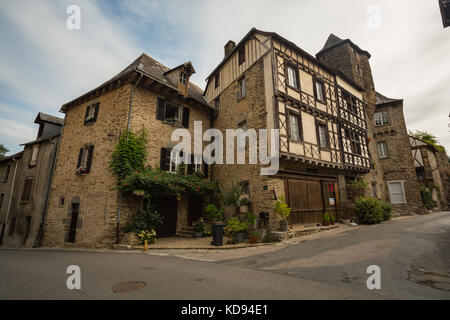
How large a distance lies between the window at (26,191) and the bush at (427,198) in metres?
28.4

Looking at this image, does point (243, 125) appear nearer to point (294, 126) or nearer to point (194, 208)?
point (294, 126)

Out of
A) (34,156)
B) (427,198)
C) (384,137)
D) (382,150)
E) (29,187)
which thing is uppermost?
(384,137)

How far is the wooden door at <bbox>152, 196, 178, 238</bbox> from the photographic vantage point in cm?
996

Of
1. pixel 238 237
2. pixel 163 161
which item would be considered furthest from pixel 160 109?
pixel 238 237

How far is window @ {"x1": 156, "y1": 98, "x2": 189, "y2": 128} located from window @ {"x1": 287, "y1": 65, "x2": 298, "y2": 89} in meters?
5.83

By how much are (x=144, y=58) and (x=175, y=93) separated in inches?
130

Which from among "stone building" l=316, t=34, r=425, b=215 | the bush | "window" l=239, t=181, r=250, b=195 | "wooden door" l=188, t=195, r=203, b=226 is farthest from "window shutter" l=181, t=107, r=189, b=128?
the bush

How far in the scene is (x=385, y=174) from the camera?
16594 millimetres

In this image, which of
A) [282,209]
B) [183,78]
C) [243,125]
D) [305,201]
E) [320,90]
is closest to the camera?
[282,209]

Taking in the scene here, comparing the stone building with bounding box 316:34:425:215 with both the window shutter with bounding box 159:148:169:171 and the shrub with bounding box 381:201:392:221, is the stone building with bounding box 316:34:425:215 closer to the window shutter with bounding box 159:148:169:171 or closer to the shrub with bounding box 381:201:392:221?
the shrub with bounding box 381:201:392:221

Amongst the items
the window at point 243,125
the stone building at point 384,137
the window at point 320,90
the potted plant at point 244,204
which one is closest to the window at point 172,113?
the window at point 243,125

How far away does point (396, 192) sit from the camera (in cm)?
1603

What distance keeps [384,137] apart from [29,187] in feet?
86.1
